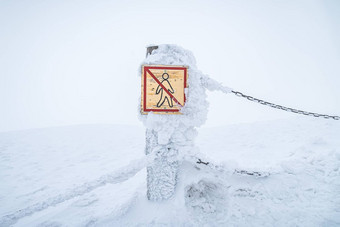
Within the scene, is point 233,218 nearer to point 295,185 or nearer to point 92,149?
point 295,185

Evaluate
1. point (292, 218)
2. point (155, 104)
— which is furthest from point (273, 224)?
point (155, 104)

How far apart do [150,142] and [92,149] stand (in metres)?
3.66

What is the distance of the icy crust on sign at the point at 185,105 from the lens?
7.31ft

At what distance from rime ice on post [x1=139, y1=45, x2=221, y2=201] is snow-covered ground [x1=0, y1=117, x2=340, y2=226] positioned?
0.68 feet

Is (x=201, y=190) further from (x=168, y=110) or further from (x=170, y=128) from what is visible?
(x=168, y=110)

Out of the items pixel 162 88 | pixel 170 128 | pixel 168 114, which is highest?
pixel 162 88

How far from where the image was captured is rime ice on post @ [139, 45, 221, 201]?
7.26 feet

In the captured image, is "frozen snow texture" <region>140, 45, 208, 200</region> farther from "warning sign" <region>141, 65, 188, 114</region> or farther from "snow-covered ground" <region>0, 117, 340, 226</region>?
"snow-covered ground" <region>0, 117, 340, 226</region>

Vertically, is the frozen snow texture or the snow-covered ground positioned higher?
the frozen snow texture

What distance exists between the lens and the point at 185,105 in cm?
229

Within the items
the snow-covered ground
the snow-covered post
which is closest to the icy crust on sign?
the snow-covered post

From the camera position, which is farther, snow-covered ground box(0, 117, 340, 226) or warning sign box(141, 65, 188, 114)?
warning sign box(141, 65, 188, 114)

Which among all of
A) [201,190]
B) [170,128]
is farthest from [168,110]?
[201,190]

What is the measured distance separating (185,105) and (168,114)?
0.85ft
